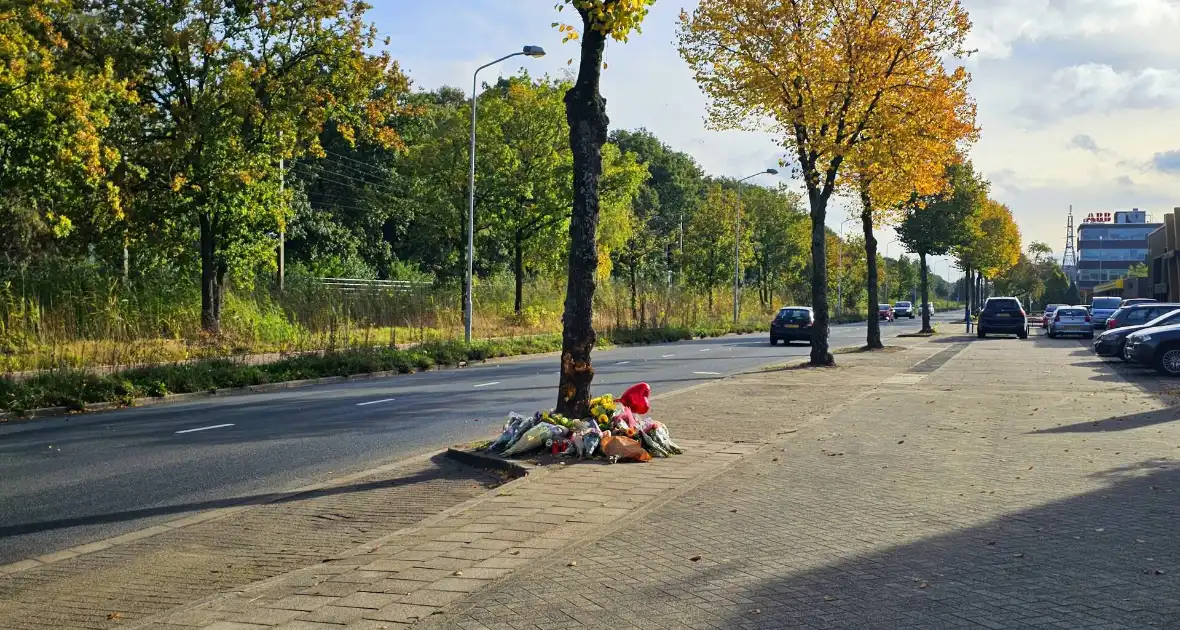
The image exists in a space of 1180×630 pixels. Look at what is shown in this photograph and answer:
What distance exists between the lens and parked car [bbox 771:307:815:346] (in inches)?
1502

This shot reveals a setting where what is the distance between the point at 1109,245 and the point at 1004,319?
12294 cm

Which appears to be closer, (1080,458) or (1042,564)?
(1042,564)

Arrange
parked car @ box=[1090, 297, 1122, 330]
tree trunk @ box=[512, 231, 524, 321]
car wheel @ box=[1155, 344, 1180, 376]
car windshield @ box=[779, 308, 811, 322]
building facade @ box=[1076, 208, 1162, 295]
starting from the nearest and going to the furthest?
car wheel @ box=[1155, 344, 1180, 376] → car windshield @ box=[779, 308, 811, 322] → tree trunk @ box=[512, 231, 524, 321] → parked car @ box=[1090, 297, 1122, 330] → building facade @ box=[1076, 208, 1162, 295]

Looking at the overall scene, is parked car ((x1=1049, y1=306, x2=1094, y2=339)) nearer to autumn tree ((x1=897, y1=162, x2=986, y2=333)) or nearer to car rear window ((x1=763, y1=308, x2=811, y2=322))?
autumn tree ((x1=897, y1=162, x2=986, y2=333))

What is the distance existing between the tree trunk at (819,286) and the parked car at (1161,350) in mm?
6693

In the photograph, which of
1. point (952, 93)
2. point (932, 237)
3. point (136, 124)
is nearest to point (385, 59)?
point (136, 124)

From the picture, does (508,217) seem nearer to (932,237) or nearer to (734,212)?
(932,237)

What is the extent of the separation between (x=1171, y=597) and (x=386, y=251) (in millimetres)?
57627

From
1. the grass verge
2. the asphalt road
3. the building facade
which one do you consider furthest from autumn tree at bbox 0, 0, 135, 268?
the building facade

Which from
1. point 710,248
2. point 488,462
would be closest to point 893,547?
point 488,462


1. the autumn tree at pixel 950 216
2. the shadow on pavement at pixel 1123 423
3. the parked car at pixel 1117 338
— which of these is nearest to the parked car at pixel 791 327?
the autumn tree at pixel 950 216

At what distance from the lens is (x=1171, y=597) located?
4980 mm

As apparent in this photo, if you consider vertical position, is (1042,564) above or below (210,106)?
below

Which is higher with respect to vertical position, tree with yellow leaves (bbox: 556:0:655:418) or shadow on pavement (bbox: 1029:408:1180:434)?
tree with yellow leaves (bbox: 556:0:655:418)
